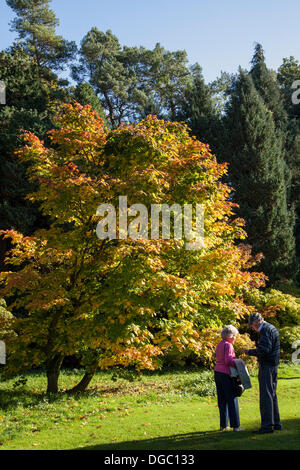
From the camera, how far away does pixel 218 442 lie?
16.8 ft

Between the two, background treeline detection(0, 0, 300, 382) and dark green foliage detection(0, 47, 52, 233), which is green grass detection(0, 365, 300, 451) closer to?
background treeline detection(0, 0, 300, 382)

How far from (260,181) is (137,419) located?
17.7 m

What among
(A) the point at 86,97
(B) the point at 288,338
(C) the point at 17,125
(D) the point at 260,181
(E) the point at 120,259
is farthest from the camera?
(A) the point at 86,97

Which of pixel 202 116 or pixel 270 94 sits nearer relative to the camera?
pixel 202 116

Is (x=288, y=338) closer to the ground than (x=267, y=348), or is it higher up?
closer to the ground

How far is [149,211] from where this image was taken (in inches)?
314

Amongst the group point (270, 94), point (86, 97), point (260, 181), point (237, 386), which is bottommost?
point (237, 386)

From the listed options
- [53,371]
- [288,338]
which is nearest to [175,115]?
[288,338]

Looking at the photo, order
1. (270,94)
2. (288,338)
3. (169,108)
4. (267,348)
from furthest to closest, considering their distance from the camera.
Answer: (169,108), (270,94), (288,338), (267,348)

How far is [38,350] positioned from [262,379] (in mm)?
5797

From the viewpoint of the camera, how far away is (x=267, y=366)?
5.50 m

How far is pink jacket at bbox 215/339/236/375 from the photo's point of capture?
572 centimetres

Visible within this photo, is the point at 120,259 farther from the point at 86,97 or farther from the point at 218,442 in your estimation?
the point at 86,97

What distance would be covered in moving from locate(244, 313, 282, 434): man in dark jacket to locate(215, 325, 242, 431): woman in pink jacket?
0.34 m
